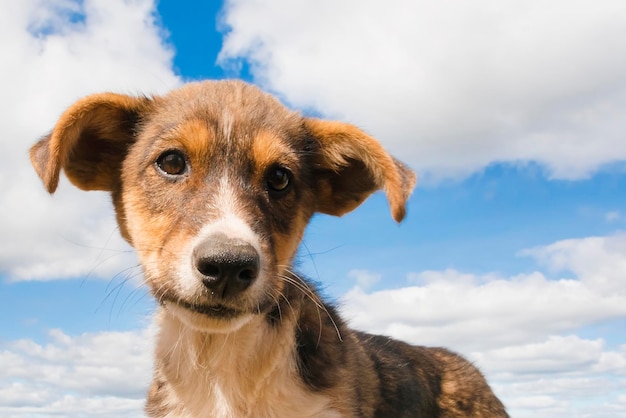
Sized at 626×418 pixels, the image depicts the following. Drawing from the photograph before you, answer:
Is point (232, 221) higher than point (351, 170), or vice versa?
point (351, 170)

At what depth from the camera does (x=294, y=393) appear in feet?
21.4

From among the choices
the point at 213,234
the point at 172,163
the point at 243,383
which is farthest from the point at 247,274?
the point at 172,163

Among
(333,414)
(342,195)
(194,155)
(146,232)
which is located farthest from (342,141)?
(333,414)

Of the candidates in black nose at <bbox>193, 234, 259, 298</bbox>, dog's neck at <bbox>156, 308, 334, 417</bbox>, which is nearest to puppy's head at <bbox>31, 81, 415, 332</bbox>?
black nose at <bbox>193, 234, 259, 298</bbox>

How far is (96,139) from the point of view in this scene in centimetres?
768

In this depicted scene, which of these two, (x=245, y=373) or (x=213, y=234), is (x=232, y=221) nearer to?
(x=213, y=234)

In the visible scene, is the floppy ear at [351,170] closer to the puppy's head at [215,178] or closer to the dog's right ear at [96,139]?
the puppy's head at [215,178]

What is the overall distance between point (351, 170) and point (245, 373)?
8.32 ft

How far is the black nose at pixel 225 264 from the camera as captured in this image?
5605 mm

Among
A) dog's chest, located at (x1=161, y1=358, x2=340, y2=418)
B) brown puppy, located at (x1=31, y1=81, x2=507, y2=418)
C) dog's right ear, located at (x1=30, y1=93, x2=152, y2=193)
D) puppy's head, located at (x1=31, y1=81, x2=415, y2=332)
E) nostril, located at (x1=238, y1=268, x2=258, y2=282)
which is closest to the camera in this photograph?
nostril, located at (x1=238, y1=268, x2=258, y2=282)

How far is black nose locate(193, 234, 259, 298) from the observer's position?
5605 mm

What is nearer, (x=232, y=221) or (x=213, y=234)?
(x=213, y=234)

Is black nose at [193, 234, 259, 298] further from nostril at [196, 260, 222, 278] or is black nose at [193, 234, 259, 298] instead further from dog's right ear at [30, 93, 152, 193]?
dog's right ear at [30, 93, 152, 193]

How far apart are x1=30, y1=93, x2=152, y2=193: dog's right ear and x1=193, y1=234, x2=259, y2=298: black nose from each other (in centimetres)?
210
